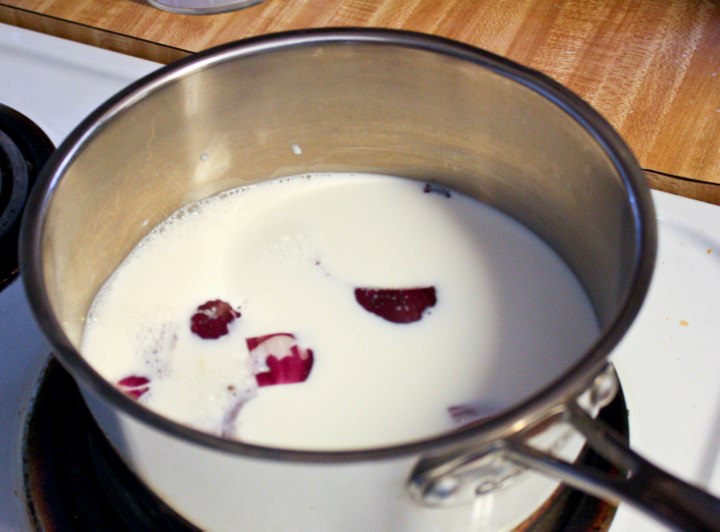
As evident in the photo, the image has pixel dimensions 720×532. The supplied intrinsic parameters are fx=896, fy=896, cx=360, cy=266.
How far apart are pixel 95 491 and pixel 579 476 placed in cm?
30

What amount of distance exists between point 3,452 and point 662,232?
490mm

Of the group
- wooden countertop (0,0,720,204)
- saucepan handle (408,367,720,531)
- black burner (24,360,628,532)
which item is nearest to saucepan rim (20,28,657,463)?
saucepan handle (408,367,720,531)

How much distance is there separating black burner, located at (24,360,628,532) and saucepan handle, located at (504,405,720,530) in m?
0.15

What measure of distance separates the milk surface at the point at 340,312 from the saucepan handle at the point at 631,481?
168mm

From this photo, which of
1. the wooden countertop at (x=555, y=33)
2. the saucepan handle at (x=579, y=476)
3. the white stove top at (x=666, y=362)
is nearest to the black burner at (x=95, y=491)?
the white stove top at (x=666, y=362)

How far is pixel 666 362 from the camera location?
60 cm

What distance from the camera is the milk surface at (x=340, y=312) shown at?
1.87ft

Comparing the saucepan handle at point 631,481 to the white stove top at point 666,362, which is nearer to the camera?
the saucepan handle at point 631,481

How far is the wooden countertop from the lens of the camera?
82 cm

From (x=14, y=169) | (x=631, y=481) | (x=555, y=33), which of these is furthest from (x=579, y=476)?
(x=555, y=33)

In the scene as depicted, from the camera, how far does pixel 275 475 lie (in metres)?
0.39

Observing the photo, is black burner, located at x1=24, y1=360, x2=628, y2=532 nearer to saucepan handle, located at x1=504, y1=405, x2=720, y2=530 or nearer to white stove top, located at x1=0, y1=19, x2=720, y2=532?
white stove top, located at x1=0, y1=19, x2=720, y2=532

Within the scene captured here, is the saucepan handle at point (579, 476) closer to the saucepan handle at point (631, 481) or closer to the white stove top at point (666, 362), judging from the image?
the saucepan handle at point (631, 481)

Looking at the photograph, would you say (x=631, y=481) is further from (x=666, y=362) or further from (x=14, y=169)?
(x=14, y=169)
